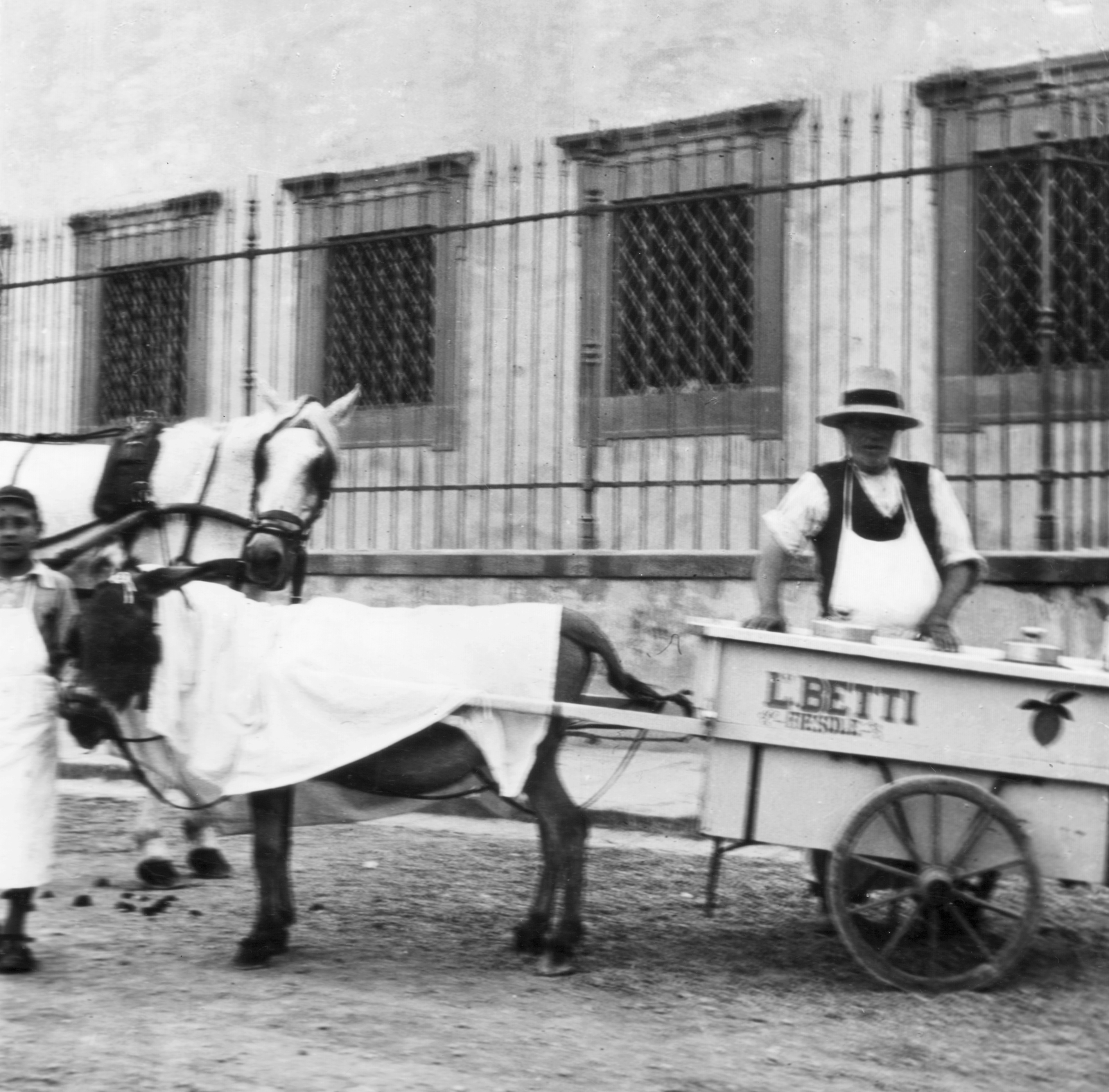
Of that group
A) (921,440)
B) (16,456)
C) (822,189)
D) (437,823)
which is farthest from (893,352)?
(16,456)

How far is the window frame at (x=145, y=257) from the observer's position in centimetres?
1283

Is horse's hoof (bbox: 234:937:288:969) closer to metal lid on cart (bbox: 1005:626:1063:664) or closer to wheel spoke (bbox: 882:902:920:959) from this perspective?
wheel spoke (bbox: 882:902:920:959)

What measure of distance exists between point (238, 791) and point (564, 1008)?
1179 millimetres

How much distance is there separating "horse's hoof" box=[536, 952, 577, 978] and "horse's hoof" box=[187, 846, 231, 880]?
2061mm

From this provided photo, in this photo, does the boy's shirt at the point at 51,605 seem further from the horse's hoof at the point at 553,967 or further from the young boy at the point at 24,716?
the horse's hoof at the point at 553,967

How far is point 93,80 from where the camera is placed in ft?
47.2

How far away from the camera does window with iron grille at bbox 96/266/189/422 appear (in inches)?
510

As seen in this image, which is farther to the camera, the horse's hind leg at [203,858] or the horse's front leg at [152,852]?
the horse's hind leg at [203,858]

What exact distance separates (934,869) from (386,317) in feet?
26.0

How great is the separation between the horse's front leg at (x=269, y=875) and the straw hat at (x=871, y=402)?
88.4 inches

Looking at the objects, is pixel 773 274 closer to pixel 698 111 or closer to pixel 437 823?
pixel 698 111

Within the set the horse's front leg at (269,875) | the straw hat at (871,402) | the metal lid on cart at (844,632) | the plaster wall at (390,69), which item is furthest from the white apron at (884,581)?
the plaster wall at (390,69)

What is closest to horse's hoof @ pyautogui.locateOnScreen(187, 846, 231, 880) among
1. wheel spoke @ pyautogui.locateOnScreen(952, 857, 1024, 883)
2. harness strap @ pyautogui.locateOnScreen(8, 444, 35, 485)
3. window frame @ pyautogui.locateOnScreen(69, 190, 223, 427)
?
harness strap @ pyautogui.locateOnScreen(8, 444, 35, 485)

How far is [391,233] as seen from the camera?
12094 mm
